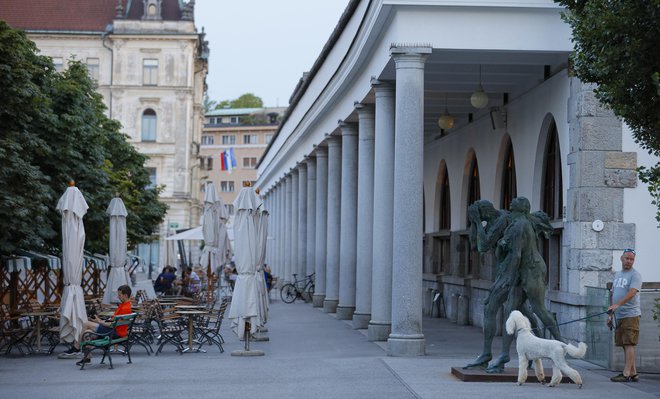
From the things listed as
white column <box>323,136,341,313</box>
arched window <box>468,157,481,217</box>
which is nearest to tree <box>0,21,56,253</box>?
white column <box>323,136,341,313</box>

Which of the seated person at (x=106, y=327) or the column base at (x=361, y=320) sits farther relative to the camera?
the column base at (x=361, y=320)

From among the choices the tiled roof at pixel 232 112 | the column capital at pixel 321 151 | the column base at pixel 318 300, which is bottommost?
the column base at pixel 318 300

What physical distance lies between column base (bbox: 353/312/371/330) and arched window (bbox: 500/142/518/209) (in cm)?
398

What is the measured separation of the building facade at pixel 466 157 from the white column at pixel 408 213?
0.02 m

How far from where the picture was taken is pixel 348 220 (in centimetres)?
2728

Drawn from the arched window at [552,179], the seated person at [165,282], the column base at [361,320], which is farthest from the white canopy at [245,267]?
the seated person at [165,282]

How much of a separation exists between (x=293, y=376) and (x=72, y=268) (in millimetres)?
5382

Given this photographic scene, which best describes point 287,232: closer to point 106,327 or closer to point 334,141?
point 334,141

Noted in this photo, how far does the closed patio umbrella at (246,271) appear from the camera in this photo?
19219 mm

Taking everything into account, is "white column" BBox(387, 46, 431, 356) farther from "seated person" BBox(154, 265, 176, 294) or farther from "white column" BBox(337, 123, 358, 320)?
"seated person" BBox(154, 265, 176, 294)

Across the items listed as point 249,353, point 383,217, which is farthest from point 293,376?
point 383,217

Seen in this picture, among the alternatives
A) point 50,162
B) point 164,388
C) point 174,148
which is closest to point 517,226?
point 164,388

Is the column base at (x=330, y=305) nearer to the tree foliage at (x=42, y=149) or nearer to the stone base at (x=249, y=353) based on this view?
the tree foliage at (x=42, y=149)

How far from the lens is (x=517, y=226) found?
14.8 metres
